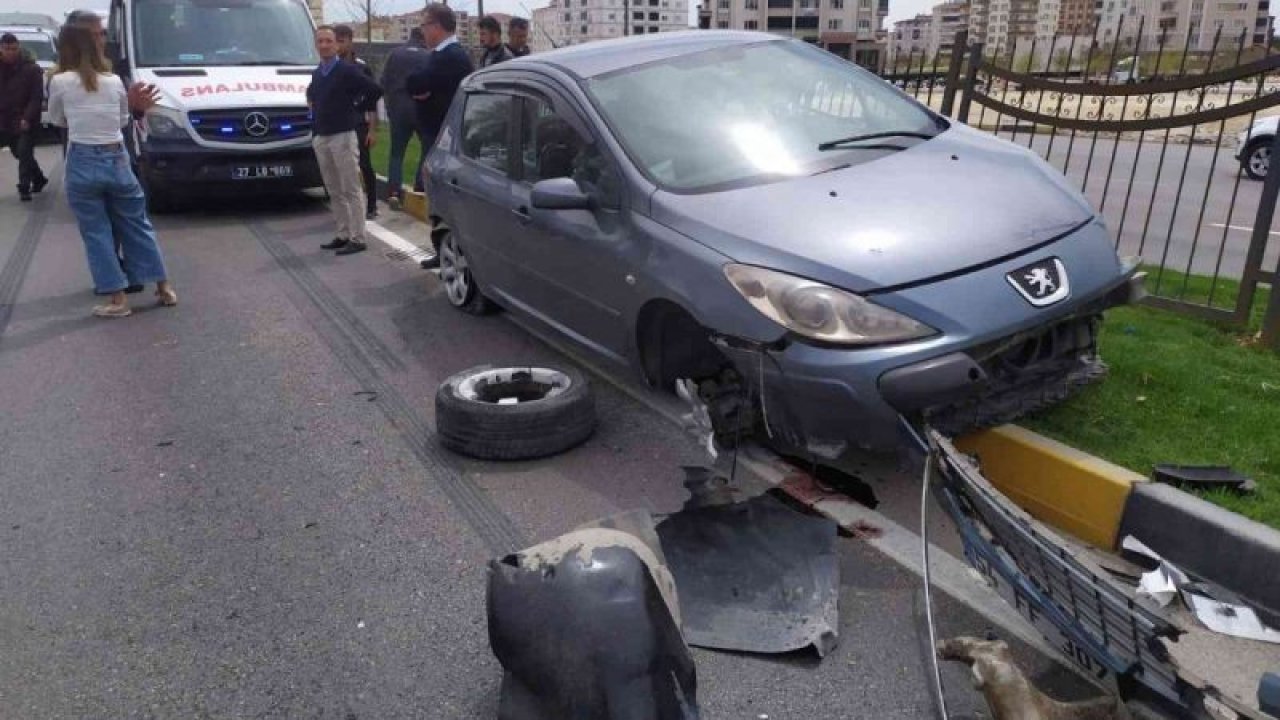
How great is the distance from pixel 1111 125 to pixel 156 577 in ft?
17.1

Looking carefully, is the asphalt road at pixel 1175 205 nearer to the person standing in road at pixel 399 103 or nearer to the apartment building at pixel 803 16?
the person standing in road at pixel 399 103

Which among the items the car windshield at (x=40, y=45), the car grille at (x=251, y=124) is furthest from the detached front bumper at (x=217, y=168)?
the car windshield at (x=40, y=45)

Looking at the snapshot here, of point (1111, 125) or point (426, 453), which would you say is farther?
point (1111, 125)

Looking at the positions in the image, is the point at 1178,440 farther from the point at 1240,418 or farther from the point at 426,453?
the point at 426,453

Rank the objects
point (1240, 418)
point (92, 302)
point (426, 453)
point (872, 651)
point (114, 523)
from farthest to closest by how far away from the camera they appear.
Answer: point (92, 302)
point (426, 453)
point (1240, 418)
point (114, 523)
point (872, 651)

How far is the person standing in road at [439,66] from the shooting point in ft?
29.6

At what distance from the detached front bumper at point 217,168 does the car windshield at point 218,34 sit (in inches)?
49.2

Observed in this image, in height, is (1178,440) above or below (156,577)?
above

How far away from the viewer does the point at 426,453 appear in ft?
15.2

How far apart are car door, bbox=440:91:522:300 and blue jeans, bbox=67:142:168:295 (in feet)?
7.36

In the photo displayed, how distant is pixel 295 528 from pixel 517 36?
7845 mm

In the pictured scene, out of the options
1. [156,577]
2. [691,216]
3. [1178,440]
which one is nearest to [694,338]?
[691,216]

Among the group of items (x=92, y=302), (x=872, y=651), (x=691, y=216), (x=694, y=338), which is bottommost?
(x=92, y=302)

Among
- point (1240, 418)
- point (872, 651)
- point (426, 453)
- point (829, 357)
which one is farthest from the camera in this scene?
point (426, 453)
